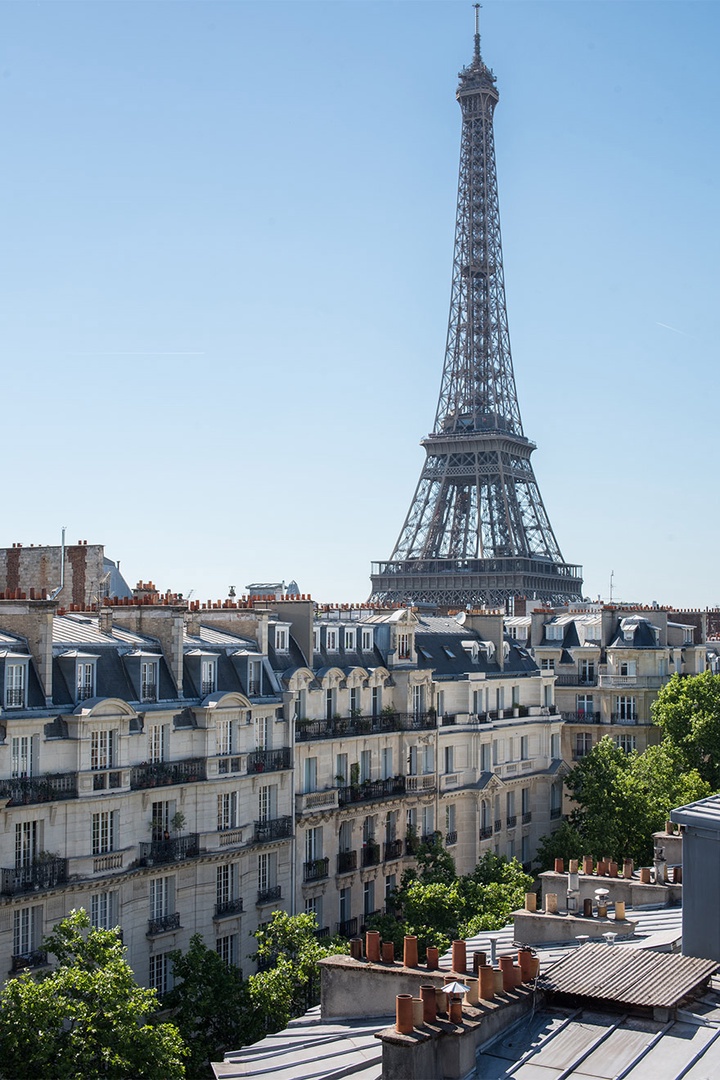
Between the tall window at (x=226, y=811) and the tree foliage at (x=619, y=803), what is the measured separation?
1485 centimetres

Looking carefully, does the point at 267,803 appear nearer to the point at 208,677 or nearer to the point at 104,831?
the point at 208,677

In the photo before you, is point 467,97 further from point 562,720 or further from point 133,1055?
point 133,1055

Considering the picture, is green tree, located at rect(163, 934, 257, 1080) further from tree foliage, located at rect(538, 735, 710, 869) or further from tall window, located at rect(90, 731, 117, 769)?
tree foliage, located at rect(538, 735, 710, 869)

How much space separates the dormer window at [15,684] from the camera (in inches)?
1323

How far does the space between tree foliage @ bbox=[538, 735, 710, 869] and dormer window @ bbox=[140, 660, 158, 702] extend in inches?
741

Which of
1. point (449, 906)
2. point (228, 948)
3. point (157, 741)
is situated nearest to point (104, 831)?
point (157, 741)

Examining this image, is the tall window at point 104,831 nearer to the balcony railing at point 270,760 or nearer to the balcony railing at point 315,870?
the balcony railing at point 270,760

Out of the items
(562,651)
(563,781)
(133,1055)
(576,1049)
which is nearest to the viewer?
(576,1049)

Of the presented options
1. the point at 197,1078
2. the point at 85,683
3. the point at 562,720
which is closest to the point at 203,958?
the point at 197,1078

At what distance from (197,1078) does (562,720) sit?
114 ft

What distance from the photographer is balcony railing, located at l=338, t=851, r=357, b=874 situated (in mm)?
45812

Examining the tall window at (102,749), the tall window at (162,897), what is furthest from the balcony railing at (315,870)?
the tall window at (102,749)

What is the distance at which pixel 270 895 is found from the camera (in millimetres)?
41406

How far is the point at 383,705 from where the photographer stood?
5006 centimetres
